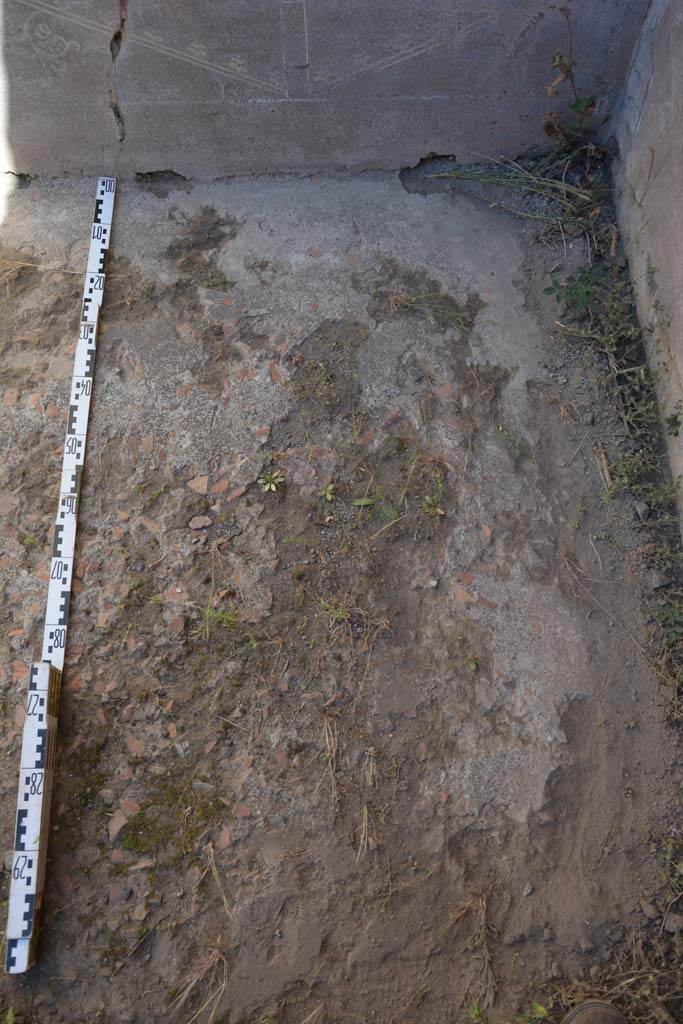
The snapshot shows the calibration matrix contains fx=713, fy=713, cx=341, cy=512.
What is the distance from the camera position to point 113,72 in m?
3.12

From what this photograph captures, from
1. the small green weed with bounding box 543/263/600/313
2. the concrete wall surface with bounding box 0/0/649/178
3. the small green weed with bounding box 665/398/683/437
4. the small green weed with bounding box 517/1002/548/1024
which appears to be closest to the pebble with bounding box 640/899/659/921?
the small green weed with bounding box 517/1002/548/1024

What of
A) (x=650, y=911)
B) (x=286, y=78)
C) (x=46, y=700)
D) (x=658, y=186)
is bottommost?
(x=650, y=911)

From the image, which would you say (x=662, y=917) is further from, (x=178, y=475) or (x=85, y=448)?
(x=85, y=448)

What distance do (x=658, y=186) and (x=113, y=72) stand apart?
2436 mm

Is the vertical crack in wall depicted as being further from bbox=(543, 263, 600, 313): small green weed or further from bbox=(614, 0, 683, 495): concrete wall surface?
bbox=(614, 0, 683, 495): concrete wall surface

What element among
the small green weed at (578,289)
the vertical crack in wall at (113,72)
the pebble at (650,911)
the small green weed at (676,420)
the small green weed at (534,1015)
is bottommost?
the small green weed at (534,1015)

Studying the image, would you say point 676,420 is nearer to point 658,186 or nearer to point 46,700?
point 658,186

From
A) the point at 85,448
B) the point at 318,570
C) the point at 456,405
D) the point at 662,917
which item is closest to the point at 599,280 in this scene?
the point at 456,405

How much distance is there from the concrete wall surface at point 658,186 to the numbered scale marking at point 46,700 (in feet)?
8.15

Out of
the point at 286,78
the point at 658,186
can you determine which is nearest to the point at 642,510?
the point at 658,186

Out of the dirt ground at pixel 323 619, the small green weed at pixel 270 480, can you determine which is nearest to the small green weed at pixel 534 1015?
the dirt ground at pixel 323 619

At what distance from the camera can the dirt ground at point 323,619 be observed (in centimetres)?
250

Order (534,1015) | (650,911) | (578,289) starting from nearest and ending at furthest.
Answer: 1. (534,1015)
2. (650,911)
3. (578,289)

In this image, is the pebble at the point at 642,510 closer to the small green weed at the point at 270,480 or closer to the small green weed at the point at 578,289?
the small green weed at the point at 578,289
